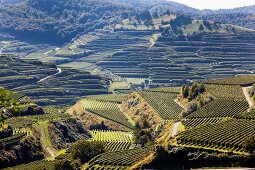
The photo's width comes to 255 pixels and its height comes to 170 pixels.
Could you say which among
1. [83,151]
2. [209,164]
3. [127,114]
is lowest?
[127,114]

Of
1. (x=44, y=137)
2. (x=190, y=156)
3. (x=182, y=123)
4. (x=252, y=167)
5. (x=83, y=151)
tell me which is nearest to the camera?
(x=252, y=167)

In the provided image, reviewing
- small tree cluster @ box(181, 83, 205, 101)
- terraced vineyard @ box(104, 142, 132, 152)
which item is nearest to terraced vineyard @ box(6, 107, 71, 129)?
terraced vineyard @ box(104, 142, 132, 152)

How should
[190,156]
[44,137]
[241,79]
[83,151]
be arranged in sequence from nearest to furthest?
[190,156] < [83,151] < [44,137] < [241,79]

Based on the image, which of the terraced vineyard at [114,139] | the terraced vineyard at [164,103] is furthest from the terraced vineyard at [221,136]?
the terraced vineyard at [164,103]

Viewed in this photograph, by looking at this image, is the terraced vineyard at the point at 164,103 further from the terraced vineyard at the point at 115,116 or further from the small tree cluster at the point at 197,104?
the terraced vineyard at the point at 115,116

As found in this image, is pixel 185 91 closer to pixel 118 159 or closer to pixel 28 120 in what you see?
pixel 28 120

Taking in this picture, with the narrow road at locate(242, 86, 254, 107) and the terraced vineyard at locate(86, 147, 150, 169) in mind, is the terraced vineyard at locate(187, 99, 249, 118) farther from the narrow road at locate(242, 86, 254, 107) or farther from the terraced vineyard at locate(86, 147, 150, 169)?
the terraced vineyard at locate(86, 147, 150, 169)

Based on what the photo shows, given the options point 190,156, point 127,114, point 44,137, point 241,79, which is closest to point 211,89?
point 241,79

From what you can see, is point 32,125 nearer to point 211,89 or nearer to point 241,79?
point 211,89
